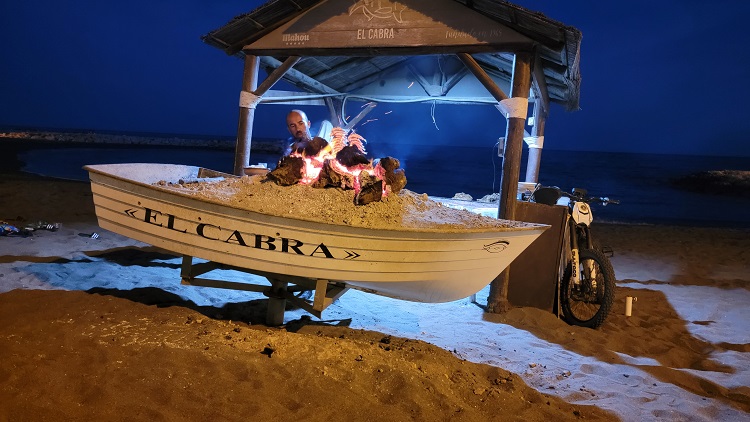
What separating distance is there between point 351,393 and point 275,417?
551 mm

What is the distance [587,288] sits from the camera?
5.19m

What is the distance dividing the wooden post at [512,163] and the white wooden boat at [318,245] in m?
1.35

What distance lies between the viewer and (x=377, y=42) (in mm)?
5754

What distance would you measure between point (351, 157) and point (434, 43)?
2215mm

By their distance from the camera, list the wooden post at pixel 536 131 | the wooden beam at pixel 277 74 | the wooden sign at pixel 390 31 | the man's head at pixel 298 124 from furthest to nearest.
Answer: the wooden post at pixel 536 131
the wooden beam at pixel 277 74
the wooden sign at pixel 390 31
the man's head at pixel 298 124

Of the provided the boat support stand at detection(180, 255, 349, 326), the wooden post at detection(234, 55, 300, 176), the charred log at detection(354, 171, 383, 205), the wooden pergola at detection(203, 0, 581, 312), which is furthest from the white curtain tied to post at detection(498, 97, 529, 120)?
the wooden post at detection(234, 55, 300, 176)

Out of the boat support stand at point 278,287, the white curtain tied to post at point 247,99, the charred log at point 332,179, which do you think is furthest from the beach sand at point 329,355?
the white curtain tied to post at point 247,99

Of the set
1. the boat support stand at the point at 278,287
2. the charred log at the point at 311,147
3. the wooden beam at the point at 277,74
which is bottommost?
the boat support stand at the point at 278,287

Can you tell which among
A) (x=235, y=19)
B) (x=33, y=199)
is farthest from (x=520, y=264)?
(x=33, y=199)

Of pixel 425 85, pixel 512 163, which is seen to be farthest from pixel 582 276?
pixel 425 85

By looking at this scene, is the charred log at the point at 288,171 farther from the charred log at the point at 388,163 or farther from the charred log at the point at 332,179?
the charred log at the point at 388,163

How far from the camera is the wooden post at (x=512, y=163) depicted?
17.1 feet

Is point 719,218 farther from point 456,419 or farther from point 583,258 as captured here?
point 456,419

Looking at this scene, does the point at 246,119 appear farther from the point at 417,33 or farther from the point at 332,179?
the point at 332,179
